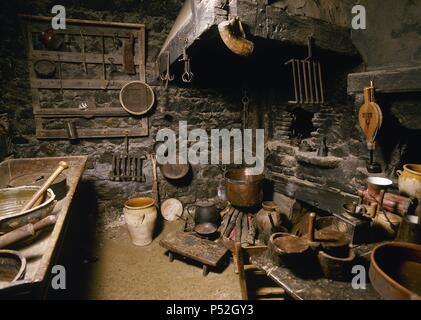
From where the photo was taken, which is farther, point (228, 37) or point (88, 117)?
point (88, 117)

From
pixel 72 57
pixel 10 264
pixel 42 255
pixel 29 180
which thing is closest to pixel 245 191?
pixel 29 180

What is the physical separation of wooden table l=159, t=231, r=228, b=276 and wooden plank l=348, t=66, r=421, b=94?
266 centimetres

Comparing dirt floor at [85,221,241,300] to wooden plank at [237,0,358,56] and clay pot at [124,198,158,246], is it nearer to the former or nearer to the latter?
clay pot at [124,198,158,246]

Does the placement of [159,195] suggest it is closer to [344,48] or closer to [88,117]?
[88,117]

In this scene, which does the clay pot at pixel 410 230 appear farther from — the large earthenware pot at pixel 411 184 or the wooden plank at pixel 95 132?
the wooden plank at pixel 95 132

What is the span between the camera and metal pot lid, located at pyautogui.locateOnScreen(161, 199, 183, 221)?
16.7 ft

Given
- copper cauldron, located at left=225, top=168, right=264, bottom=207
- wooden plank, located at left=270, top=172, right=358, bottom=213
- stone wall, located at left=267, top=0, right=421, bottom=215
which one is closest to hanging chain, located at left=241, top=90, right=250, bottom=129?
stone wall, located at left=267, top=0, right=421, bottom=215

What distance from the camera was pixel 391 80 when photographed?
2805 millimetres

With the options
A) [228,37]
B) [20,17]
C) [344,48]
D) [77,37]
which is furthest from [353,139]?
[20,17]

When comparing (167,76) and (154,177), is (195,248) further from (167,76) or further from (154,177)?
(167,76)

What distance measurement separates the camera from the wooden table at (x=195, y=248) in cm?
349

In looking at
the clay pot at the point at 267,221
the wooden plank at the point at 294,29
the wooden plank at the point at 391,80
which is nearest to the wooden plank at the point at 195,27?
the wooden plank at the point at 294,29

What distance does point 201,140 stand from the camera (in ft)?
17.4
